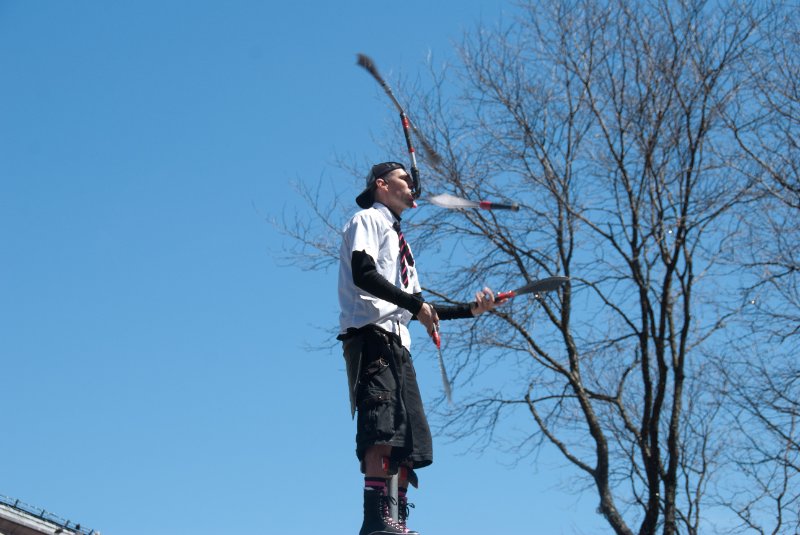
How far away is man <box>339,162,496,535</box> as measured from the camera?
4605 mm

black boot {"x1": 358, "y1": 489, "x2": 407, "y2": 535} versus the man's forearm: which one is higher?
the man's forearm

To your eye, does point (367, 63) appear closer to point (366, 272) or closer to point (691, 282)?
point (366, 272)

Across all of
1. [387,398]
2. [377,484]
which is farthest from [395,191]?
[377,484]

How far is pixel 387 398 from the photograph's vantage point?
15.3 ft

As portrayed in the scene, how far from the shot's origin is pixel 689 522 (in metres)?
12.5

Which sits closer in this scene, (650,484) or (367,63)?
(367,63)

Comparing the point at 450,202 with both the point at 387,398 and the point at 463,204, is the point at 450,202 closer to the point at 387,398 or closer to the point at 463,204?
the point at 463,204

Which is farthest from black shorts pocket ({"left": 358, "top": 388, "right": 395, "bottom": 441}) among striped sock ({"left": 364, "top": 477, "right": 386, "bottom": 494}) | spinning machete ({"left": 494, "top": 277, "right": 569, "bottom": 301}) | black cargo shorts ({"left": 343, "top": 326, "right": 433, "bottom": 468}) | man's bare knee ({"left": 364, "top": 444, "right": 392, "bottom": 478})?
spinning machete ({"left": 494, "top": 277, "right": 569, "bottom": 301})

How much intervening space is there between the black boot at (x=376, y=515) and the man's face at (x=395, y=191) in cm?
152

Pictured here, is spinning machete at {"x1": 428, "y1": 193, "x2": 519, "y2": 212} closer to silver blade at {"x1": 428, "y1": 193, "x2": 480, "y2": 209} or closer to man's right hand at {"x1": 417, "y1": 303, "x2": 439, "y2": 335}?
silver blade at {"x1": 428, "y1": 193, "x2": 480, "y2": 209}

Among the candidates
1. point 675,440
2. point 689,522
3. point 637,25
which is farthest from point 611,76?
point 689,522

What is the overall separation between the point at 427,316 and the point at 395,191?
2.88 ft

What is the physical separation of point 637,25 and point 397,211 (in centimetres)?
623

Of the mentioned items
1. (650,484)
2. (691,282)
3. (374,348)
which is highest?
(691,282)
